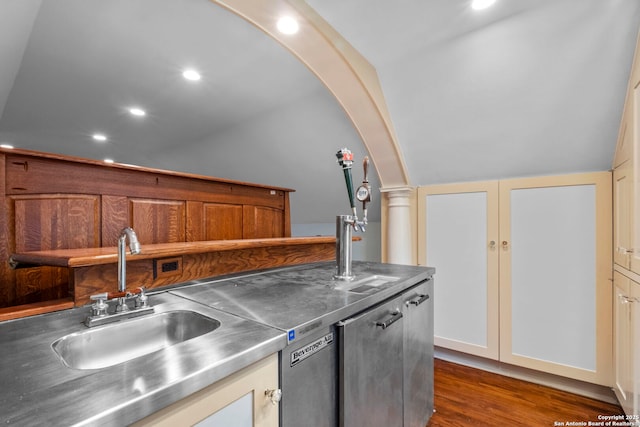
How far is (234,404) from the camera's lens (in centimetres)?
66

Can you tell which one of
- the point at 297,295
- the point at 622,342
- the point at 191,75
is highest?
the point at 191,75

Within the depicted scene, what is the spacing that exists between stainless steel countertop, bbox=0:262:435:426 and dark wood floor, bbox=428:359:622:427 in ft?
3.96

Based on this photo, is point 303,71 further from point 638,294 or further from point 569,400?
point 569,400

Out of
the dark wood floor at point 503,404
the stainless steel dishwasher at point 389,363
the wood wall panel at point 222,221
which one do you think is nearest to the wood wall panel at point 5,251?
the wood wall panel at point 222,221

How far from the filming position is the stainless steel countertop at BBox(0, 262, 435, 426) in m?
0.48

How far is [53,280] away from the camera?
1.18m

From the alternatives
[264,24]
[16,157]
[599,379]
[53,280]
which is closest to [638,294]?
[599,379]

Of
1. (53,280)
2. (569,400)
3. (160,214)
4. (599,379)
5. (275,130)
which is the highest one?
(275,130)

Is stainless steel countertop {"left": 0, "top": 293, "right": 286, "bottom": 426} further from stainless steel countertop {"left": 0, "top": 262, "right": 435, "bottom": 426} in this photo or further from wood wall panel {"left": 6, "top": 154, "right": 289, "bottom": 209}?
wood wall panel {"left": 6, "top": 154, "right": 289, "bottom": 209}

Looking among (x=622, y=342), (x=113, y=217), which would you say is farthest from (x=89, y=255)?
(x=622, y=342)

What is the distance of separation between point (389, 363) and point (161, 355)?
34.3 inches

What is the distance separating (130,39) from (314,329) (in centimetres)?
212

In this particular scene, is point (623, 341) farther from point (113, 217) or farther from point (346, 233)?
point (113, 217)

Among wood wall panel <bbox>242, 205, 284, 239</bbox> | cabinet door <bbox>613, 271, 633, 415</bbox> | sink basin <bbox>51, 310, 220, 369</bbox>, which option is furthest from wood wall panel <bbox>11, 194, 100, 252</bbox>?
cabinet door <bbox>613, 271, 633, 415</bbox>
